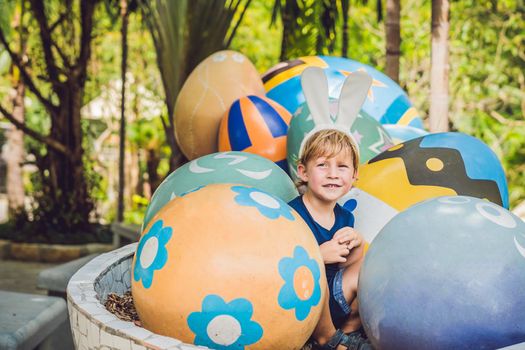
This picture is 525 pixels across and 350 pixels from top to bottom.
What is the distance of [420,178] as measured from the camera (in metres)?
2.62

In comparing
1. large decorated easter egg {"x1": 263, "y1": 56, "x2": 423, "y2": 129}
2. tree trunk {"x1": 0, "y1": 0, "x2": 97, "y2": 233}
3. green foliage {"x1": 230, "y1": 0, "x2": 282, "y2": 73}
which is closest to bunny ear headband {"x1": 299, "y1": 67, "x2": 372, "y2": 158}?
large decorated easter egg {"x1": 263, "y1": 56, "x2": 423, "y2": 129}

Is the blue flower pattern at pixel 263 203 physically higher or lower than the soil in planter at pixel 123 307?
higher

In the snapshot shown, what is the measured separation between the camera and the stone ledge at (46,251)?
26.5ft

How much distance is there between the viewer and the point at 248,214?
1985 mm

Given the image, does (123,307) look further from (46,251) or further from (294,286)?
(46,251)

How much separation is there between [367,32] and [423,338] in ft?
34.5

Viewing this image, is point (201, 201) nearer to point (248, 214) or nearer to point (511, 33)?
point (248, 214)

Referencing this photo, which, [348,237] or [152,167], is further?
[152,167]

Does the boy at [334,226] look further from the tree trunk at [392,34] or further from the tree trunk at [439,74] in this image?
the tree trunk at [392,34]

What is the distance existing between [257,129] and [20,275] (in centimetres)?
492

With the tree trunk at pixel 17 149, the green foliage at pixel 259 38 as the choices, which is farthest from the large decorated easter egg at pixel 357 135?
the green foliage at pixel 259 38

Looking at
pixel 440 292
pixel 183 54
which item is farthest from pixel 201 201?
pixel 183 54

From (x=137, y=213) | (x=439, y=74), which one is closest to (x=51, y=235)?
(x=137, y=213)

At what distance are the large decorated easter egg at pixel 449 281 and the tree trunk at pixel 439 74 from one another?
2.51 meters
